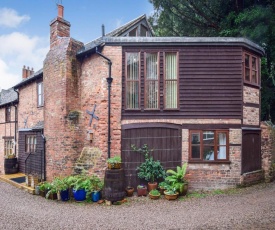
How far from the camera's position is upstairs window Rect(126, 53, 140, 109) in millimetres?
9716

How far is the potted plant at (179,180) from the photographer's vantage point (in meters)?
8.62

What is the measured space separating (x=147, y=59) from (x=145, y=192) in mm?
5726

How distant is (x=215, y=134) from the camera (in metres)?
9.45

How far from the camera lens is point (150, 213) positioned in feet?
23.4

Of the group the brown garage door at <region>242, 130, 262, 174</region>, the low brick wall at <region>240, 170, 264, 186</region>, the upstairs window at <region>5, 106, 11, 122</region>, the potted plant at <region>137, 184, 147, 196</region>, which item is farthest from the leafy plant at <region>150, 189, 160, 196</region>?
the upstairs window at <region>5, 106, 11, 122</region>

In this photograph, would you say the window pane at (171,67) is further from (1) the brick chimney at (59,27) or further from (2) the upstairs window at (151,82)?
(1) the brick chimney at (59,27)

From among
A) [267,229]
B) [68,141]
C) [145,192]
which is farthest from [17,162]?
[267,229]

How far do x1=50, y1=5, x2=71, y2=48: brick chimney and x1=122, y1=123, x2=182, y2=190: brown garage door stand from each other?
628cm

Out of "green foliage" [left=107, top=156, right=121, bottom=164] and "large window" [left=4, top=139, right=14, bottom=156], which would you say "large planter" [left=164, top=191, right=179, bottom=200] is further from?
"large window" [left=4, top=139, right=14, bottom=156]

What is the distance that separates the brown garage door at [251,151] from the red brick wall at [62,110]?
7413 millimetres

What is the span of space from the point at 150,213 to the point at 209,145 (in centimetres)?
402

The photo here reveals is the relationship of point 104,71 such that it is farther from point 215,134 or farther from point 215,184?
point 215,184

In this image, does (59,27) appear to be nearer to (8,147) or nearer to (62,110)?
(62,110)

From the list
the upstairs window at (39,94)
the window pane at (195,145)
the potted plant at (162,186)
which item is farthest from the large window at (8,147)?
the window pane at (195,145)
